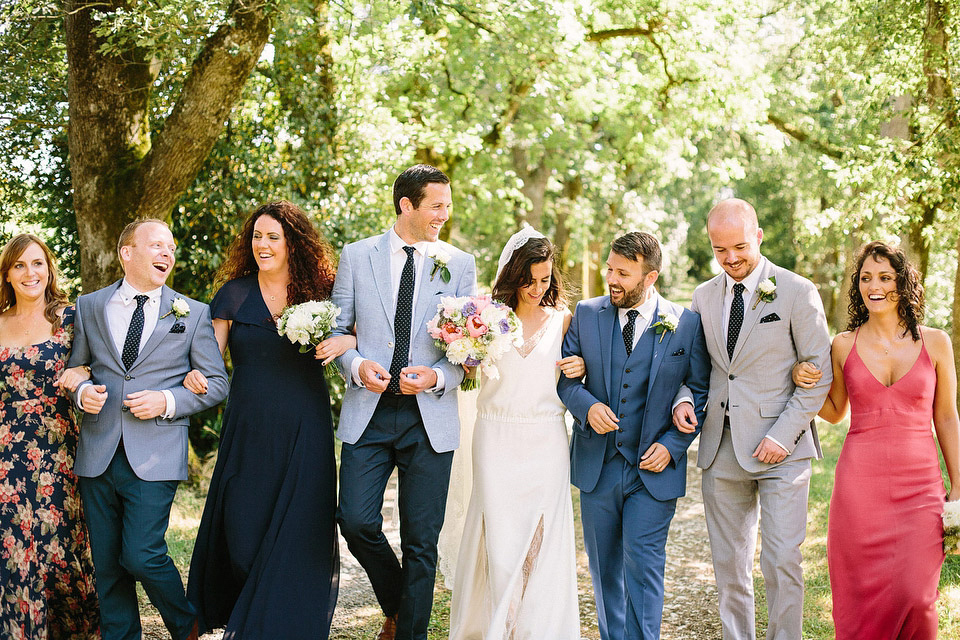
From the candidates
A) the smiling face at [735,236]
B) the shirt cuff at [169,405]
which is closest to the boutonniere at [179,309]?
the shirt cuff at [169,405]

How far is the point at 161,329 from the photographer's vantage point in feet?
15.0

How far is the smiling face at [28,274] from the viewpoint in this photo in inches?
183

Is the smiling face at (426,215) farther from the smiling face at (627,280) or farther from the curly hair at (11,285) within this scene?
the curly hair at (11,285)

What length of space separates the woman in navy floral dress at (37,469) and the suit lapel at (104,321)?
208mm

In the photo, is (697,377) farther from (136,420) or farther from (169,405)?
(136,420)

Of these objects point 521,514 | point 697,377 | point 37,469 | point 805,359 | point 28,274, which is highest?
point 28,274

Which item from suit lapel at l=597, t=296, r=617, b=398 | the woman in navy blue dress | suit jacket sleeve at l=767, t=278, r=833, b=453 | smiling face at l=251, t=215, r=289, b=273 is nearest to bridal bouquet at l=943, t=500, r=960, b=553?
suit jacket sleeve at l=767, t=278, r=833, b=453

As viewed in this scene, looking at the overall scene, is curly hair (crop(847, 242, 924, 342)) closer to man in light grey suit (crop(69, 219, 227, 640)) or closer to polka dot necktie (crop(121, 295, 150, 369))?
man in light grey suit (crop(69, 219, 227, 640))

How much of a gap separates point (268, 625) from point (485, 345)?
1924 mm

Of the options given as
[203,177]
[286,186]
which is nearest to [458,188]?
[286,186]

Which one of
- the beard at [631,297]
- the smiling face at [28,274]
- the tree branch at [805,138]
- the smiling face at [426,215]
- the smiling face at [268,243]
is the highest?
the tree branch at [805,138]

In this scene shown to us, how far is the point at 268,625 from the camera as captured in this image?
4.54 m

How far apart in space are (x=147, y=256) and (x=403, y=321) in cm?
144

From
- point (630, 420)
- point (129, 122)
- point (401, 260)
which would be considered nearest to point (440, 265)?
point (401, 260)
